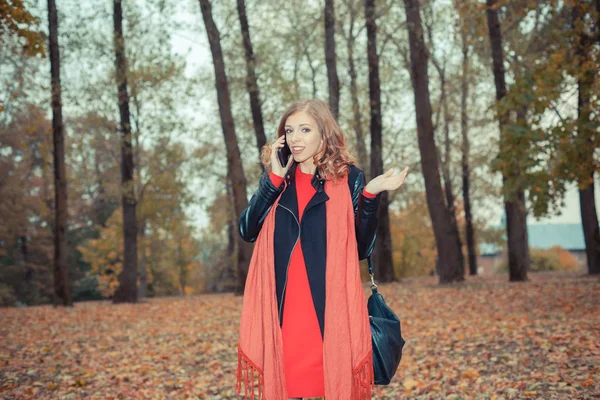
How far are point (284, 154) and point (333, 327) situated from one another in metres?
1.02

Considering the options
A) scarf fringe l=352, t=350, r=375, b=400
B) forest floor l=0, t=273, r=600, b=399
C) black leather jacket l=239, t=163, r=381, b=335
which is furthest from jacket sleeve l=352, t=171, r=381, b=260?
forest floor l=0, t=273, r=600, b=399

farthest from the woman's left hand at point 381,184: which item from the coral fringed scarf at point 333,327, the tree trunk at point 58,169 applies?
the tree trunk at point 58,169

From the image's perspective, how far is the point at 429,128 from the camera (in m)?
17.2

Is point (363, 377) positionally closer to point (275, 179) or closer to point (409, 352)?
point (275, 179)

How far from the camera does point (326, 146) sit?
3.45m

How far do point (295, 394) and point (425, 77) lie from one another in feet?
50.7

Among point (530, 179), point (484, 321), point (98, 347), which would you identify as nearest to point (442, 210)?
point (530, 179)

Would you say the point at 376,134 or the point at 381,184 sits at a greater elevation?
the point at 376,134

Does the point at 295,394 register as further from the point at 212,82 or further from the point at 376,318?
the point at 212,82

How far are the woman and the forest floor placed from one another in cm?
352

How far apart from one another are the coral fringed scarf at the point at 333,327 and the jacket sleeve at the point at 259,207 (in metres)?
0.13

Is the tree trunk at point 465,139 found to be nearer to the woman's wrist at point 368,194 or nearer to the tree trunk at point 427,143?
the tree trunk at point 427,143

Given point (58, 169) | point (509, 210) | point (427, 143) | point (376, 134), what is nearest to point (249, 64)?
point (376, 134)

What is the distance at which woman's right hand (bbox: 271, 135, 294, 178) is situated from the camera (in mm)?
3320
